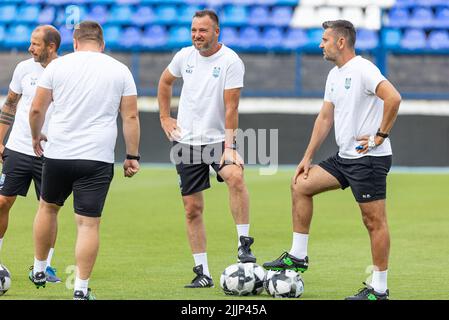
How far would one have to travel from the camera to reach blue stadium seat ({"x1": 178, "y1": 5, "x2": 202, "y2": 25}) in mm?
25609

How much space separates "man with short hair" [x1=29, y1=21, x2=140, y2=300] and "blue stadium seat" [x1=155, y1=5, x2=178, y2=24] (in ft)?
58.1

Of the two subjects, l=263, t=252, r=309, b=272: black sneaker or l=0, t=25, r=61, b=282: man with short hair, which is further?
l=0, t=25, r=61, b=282: man with short hair

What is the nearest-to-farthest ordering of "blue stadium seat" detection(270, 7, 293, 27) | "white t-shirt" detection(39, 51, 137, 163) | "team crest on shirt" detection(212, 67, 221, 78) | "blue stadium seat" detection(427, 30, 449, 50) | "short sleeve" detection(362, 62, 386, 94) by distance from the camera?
"white t-shirt" detection(39, 51, 137, 163) → "short sleeve" detection(362, 62, 386, 94) → "team crest on shirt" detection(212, 67, 221, 78) → "blue stadium seat" detection(427, 30, 449, 50) → "blue stadium seat" detection(270, 7, 293, 27)

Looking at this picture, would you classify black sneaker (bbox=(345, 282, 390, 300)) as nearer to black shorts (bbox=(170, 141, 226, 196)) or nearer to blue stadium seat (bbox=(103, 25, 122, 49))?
black shorts (bbox=(170, 141, 226, 196))

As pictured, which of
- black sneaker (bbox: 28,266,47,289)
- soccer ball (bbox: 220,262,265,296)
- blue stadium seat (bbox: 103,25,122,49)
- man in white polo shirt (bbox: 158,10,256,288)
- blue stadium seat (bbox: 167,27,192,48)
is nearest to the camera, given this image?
soccer ball (bbox: 220,262,265,296)

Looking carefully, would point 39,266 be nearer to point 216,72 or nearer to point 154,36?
point 216,72

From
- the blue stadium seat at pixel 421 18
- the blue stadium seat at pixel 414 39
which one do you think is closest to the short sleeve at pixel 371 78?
the blue stadium seat at pixel 414 39

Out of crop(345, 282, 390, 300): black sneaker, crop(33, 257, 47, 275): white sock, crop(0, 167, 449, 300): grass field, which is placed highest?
crop(33, 257, 47, 275): white sock

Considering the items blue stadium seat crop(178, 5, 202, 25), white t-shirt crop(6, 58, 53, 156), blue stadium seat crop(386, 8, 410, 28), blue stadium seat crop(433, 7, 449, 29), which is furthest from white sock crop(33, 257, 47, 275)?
blue stadium seat crop(433, 7, 449, 29)

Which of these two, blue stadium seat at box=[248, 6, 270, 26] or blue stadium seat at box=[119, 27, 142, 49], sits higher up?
blue stadium seat at box=[248, 6, 270, 26]

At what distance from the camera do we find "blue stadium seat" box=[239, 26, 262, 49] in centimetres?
2478
